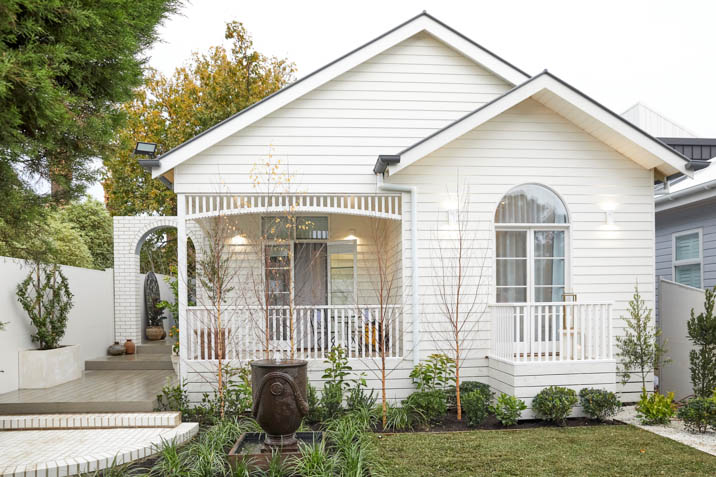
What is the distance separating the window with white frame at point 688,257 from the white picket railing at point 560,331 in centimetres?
354

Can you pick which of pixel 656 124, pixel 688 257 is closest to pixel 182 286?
pixel 688 257

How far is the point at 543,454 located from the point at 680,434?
201cm

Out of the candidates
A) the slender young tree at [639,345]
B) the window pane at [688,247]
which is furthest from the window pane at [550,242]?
the window pane at [688,247]

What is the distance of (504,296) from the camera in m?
8.41

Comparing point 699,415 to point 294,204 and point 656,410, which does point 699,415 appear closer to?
point 656,410

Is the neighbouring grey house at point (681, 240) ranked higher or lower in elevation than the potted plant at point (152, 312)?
higher

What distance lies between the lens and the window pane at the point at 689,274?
33.7ft

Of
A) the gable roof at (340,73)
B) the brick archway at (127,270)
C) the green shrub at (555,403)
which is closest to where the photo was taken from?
the green shrub at (555,403)

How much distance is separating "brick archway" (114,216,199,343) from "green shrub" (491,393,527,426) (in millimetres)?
7961

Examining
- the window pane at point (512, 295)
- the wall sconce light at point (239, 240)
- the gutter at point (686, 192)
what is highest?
the gutter at point (686, 192)

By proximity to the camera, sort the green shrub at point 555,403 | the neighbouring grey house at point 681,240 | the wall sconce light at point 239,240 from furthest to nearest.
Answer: the wall sconce light at point 239,240
the neighbouring grey house at point 681,240
the green shrub at point 555,403

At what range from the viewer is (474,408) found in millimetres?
7074

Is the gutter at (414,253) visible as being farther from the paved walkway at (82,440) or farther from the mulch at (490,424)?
the paved walkway at (82,440)

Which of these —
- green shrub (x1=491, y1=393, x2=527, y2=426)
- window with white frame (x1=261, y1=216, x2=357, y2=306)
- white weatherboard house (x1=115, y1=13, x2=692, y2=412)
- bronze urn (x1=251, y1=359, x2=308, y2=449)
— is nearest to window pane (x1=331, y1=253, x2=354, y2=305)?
window with white frame (x1=261, y1=216, x2=357, y2=306)
